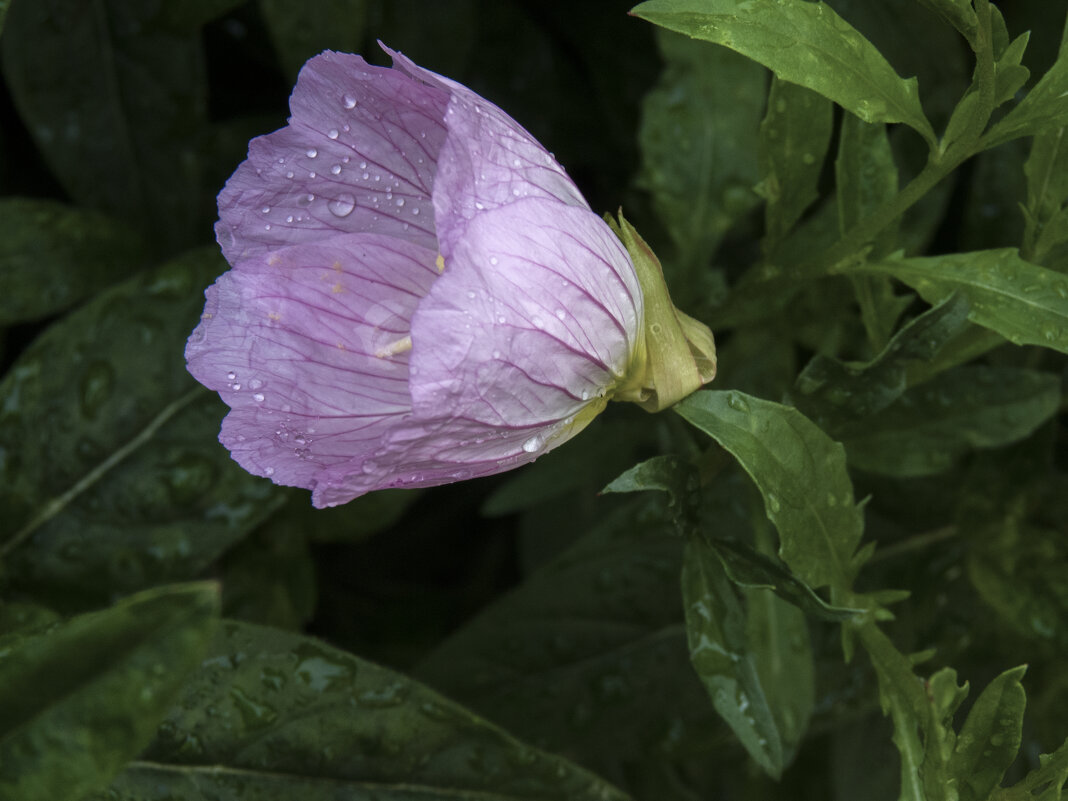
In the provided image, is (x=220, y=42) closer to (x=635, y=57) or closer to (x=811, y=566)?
(x=635, y=57)

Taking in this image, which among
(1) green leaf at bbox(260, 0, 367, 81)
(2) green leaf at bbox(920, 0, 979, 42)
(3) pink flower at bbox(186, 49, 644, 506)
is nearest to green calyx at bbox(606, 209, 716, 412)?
(3) pink flower at bbox(186, 49, 644, 506)

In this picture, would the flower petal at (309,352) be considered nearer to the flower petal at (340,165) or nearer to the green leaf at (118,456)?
the flower petal at (340,165)

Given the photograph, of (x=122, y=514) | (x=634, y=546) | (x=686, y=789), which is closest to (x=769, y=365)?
(x=634, y=546)

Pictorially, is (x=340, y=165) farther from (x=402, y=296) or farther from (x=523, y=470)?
(x=523, y=470)

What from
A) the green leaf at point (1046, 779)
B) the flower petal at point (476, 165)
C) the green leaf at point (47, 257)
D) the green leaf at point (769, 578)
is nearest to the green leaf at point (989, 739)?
the green leaf at point (1046, 779)

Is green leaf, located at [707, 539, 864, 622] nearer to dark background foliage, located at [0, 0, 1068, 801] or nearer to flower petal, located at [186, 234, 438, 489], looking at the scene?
dark background foliage, located at [0, 0, 1068, 801]

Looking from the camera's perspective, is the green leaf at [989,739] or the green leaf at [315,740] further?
the green leaf at [315,740]

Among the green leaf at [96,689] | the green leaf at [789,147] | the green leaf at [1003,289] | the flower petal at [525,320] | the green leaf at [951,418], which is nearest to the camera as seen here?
the green leaf at [96,689]
